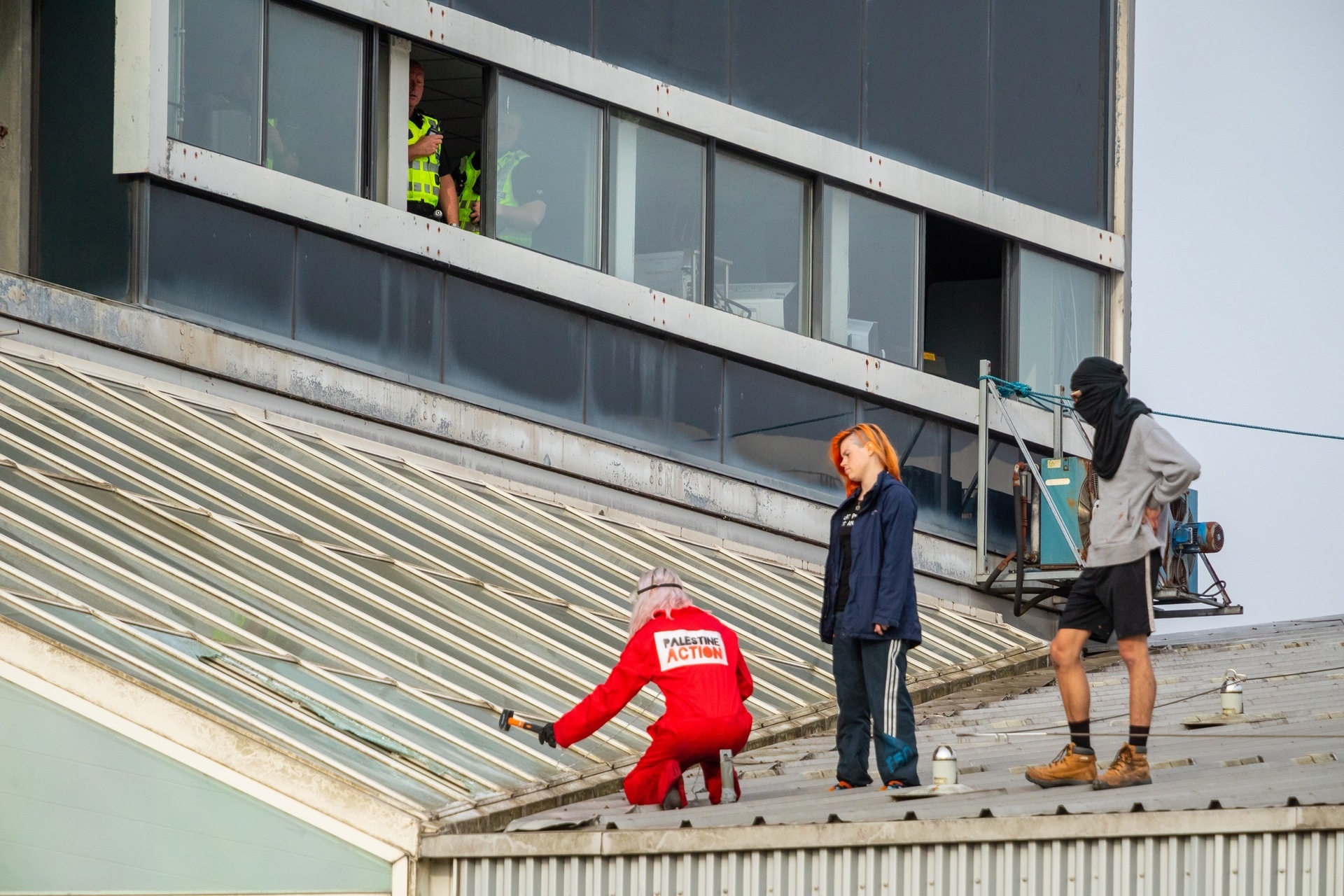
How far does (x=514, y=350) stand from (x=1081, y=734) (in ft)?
27.6

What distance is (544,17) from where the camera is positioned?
17109 mm

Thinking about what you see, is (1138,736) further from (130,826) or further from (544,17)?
(544,17)

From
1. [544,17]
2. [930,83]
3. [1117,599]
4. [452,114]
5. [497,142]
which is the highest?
[930,83]

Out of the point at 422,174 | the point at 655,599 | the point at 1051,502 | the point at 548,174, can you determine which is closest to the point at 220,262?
the point at 422,174

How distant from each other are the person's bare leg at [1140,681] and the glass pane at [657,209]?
30.5 ft

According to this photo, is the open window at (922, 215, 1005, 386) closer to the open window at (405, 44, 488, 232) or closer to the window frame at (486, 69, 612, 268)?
the window frame at (486, 69, 612, 268)

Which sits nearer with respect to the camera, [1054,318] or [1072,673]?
→ [1072,673]

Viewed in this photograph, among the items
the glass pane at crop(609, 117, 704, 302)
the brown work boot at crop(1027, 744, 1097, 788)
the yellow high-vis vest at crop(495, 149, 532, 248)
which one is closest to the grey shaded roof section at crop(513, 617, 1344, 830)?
the brown work boot at crop(1027, 744, 1097, 788)

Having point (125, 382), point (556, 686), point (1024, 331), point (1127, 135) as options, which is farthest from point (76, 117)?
point (1127, 135)

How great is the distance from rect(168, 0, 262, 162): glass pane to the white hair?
6453 mm

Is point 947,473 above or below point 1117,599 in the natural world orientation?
above

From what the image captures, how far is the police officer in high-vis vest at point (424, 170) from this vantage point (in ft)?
53.6

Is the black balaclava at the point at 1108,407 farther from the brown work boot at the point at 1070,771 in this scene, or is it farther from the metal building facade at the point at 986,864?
the metal building facade at the point at 986,864

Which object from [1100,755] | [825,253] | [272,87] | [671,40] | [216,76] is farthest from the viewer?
[825,253]
